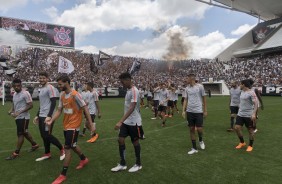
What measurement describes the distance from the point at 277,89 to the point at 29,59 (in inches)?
1408

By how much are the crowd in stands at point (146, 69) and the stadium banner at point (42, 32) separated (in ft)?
32.6

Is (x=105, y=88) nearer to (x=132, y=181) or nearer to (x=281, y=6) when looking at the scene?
(x=132, y=181)

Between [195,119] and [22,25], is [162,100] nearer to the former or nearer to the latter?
[195,119]

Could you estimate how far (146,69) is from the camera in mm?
50594

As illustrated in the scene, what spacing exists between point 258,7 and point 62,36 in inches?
1787

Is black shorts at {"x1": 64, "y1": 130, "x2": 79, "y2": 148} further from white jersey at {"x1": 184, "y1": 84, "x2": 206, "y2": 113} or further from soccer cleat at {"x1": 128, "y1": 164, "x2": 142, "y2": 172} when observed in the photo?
white jersey at {"x1": 184, "y1": 84, "x2": 206, "y2": 113}

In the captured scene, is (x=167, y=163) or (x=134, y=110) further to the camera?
(x=167, y=163)

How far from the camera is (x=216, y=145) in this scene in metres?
8.27

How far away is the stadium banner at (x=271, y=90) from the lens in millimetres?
35688

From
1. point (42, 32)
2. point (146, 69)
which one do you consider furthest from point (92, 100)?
point (42, 32)

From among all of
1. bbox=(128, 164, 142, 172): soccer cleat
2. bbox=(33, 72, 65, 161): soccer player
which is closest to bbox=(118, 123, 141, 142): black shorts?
bbox=(128, 164, 142, 172): soccer cleat

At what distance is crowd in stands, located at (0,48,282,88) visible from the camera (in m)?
40.5

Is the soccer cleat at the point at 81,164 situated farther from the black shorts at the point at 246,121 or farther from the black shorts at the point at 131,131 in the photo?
the black shorts at the point at 246,121

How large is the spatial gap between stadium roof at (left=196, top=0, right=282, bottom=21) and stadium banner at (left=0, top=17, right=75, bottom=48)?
32.6m
